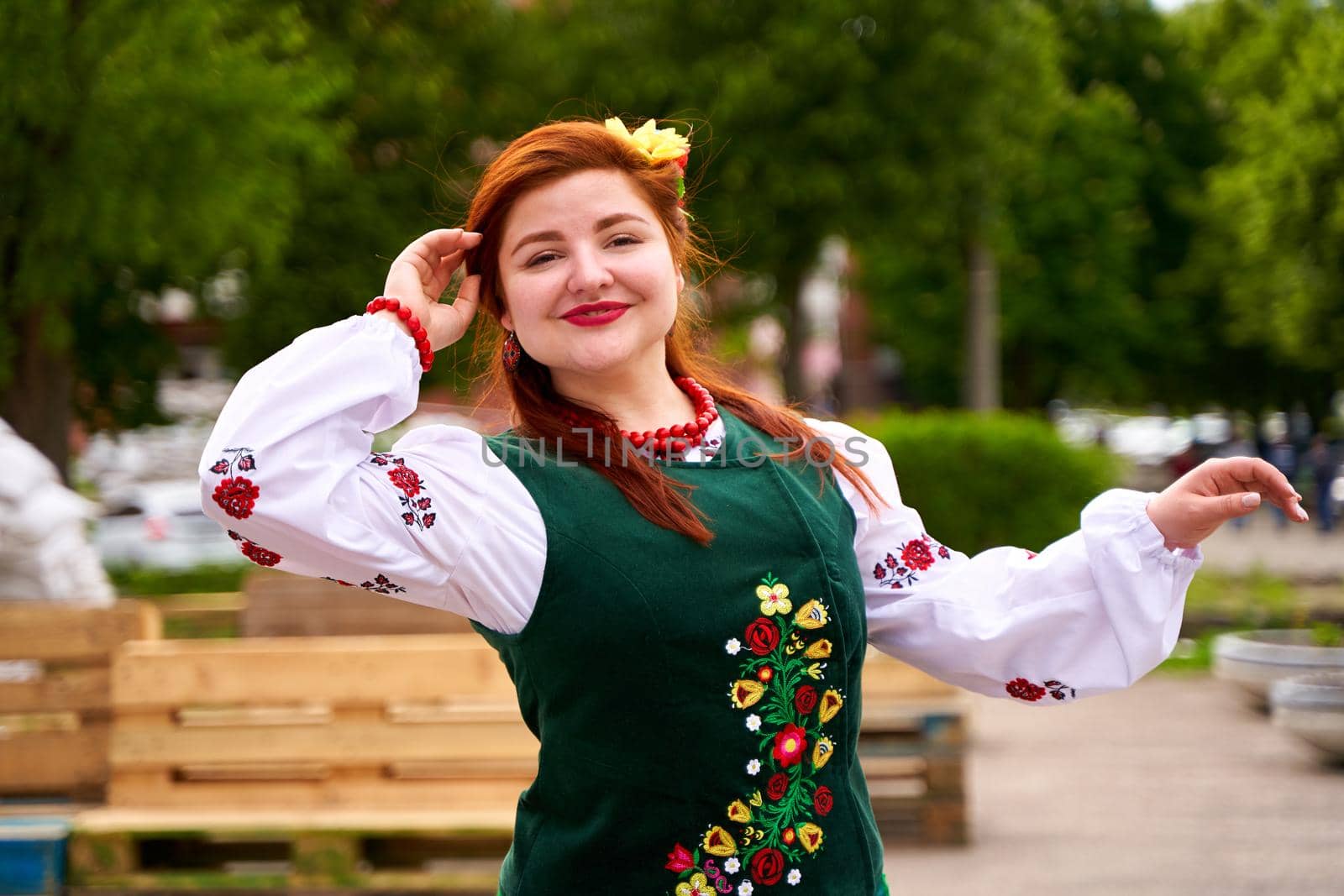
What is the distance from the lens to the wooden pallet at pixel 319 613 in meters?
6.78

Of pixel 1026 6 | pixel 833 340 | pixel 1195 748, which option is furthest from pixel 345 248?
pixel 833 340

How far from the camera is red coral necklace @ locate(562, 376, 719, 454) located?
2.06m

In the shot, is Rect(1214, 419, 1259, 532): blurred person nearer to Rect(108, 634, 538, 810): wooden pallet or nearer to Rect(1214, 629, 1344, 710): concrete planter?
Rect(1214, 629, 1344, 710): concrete planter

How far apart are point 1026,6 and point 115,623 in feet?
56.4

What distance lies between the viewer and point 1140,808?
22.2 feet

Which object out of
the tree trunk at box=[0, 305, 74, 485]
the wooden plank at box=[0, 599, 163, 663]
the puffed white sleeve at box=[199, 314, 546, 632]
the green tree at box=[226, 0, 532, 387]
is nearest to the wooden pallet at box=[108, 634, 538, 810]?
the wooden plank at box=[0, 599, 163, 663]

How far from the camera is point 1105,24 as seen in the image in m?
29.1

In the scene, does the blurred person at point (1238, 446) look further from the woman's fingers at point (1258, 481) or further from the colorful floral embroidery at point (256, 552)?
the colorful floral embroidery at point (256, 552)

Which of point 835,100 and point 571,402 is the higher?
point 835,100

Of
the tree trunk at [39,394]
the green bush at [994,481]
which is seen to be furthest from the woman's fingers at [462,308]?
the green bush at [994,481]

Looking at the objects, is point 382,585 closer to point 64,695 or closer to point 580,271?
point 580,271

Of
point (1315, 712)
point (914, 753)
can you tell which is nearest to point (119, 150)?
point (914, 753)

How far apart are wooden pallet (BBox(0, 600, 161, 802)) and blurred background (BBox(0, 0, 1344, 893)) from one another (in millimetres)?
1157

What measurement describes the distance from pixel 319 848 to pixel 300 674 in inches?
23.1
